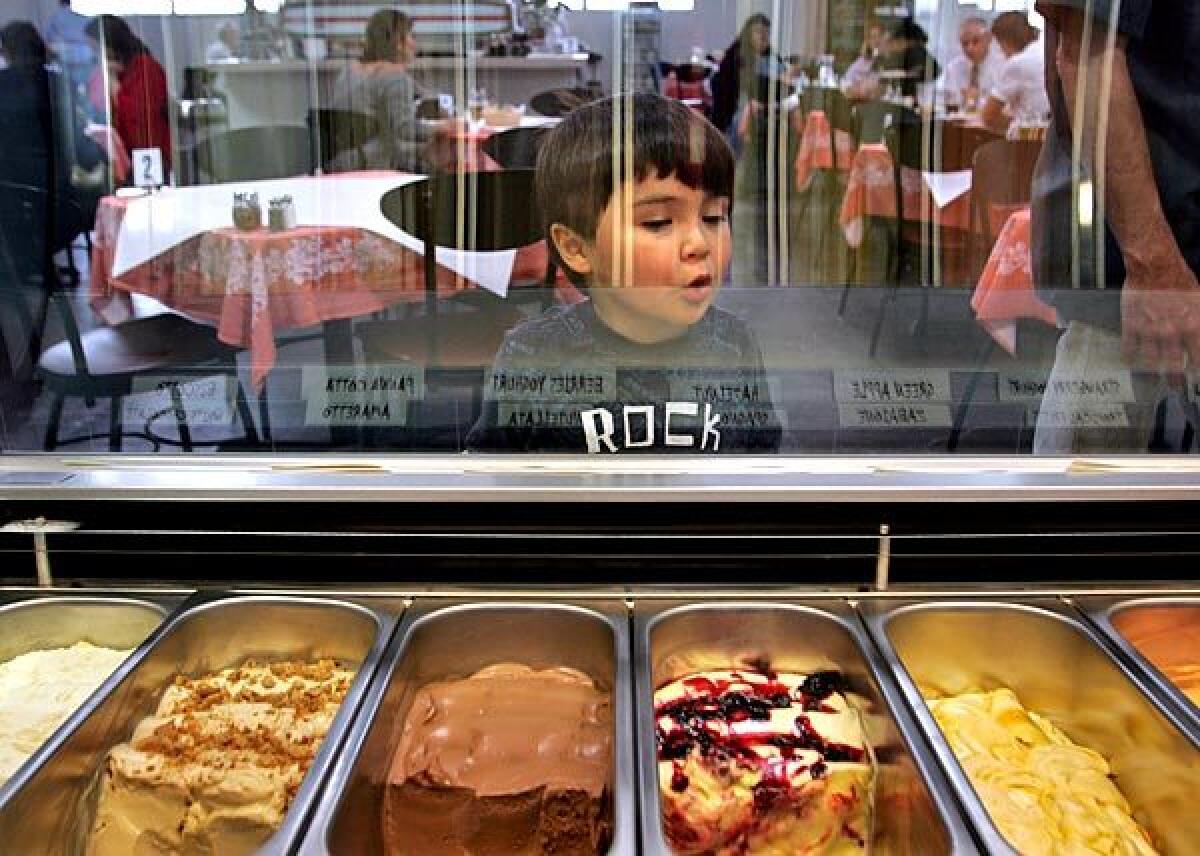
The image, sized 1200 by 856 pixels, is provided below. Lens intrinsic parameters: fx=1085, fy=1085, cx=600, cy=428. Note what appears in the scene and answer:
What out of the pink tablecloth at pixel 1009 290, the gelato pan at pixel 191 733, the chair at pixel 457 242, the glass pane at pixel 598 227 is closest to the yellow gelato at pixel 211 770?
the gelato pan at pixel 191 733

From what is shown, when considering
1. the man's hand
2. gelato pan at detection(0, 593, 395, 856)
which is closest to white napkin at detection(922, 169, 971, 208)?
the man's hand

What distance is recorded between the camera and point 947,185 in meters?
1.97

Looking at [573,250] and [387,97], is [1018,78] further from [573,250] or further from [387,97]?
[387,97]

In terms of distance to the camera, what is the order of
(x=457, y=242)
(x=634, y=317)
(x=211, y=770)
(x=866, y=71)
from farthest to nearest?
(x=866, y=71), (x=457, y=242), (x=634, y=317), (x=211, y=770)

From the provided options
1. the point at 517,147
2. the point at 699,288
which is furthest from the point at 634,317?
the point at 517,147

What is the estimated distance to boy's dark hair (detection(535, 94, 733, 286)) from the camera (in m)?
1.61

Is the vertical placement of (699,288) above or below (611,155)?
below

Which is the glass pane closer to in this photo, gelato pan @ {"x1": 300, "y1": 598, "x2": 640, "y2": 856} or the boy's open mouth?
the boy's open mouth

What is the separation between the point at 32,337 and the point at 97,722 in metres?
0.65

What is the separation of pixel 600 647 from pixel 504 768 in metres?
0.19

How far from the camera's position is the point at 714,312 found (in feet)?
5.17

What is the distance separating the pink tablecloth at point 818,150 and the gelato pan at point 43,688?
1.24 metres

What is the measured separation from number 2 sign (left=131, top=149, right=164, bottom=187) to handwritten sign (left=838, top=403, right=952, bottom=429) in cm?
123

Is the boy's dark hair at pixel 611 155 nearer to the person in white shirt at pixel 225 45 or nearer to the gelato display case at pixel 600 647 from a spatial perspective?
the gelato display case at pixel 600 647
